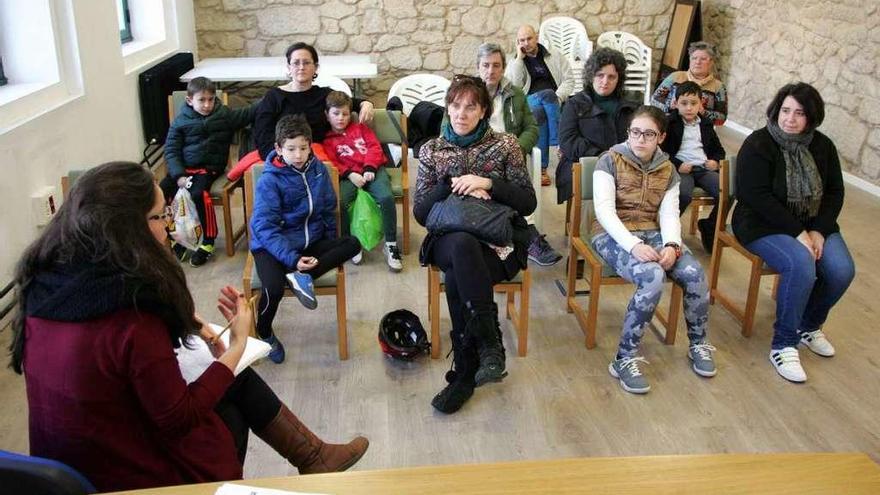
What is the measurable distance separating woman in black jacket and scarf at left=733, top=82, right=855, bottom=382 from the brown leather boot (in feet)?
5.61

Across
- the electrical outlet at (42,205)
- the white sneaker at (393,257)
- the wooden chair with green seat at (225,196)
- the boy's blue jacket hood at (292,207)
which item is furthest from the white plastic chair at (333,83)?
the boy's blue jacket hood at (292,207)

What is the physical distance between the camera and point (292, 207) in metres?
2.89

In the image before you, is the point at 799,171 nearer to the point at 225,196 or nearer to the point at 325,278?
the point at 325,278

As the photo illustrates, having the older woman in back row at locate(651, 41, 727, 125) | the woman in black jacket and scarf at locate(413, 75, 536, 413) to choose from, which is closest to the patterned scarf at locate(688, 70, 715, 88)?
the older woman in back row at locate(651, 41, 727, 125)

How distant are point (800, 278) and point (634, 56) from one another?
13.8ft

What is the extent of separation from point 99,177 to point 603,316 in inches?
91.4

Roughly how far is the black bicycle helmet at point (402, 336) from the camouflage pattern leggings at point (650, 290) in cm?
74

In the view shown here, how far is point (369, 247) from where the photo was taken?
354cm

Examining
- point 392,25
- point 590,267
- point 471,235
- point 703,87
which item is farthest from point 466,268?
point 392,25

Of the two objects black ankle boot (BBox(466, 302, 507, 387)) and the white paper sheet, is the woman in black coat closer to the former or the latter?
black ankle boot (BBox(466, 302, 507, 387))

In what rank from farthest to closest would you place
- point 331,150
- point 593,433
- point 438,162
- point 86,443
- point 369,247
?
point 331,150
point 369,247
point 438,162
point 593,433
point 86,443

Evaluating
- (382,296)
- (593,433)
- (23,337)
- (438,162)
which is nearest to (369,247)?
(382,296)

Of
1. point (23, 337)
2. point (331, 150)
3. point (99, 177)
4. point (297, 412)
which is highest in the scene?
point (99, 177)

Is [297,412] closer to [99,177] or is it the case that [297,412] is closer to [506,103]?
[99,177]
